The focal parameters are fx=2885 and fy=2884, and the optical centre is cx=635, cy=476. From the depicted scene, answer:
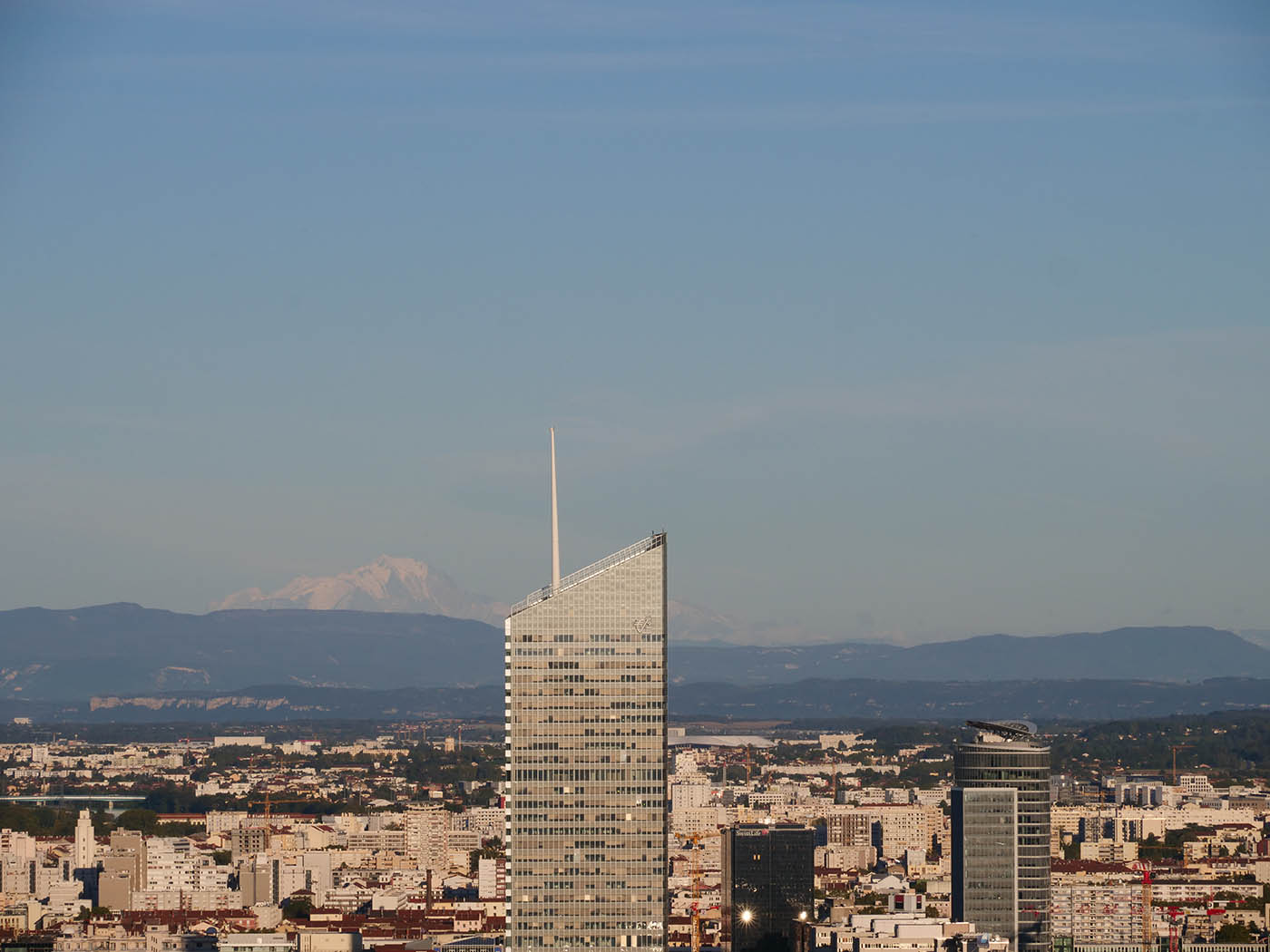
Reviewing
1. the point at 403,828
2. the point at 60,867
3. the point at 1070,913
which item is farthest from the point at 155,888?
the point at 1070,913

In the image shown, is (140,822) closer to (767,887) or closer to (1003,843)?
(767,887)

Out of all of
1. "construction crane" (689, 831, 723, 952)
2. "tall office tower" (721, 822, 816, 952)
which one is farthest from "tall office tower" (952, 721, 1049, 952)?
"tall office tower" (721, 822, 816, 952)

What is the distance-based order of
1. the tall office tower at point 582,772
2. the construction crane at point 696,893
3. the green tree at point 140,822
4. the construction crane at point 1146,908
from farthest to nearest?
the green tree at point 140,822, the construction crane at point 1146,908, the construction crane at point 696,893, the tall office tower at point 582,772

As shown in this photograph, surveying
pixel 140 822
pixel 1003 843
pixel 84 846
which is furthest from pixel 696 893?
pixel 140 822

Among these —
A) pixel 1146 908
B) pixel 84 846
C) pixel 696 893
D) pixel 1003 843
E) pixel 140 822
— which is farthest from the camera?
pixel 140 822

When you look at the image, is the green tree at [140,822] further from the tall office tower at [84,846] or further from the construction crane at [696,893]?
the construction crane at [696,893]

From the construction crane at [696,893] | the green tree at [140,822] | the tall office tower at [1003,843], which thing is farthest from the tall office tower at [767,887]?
the green tree at [140,822]
